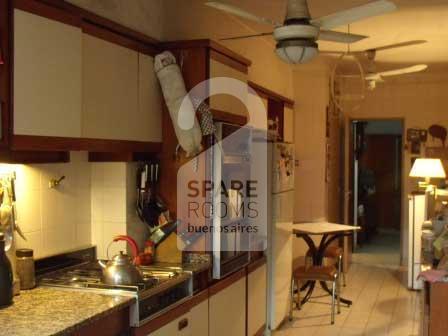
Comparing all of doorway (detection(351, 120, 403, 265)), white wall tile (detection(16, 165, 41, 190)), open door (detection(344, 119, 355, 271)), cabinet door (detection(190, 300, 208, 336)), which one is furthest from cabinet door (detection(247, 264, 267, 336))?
doorway (detection(351, 120, 403, 265))

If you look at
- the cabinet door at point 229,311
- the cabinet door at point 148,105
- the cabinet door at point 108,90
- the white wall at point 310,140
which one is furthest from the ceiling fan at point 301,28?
the white wall at point 310,140

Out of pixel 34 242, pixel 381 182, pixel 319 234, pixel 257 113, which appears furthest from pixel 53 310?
pixel 381 182

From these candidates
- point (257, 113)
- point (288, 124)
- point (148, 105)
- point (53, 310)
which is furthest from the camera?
point (288, 124)

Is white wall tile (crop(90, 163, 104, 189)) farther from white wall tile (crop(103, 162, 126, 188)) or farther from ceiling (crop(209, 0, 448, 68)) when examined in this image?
ceiling (crop(209, 0, 448, 68))

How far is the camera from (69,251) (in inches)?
116

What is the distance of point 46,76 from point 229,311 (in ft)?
6.76

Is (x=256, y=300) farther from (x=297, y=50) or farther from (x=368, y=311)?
(x=297, y=50)

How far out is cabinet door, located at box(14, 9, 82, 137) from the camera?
6.93 ft

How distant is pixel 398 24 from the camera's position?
4379 mm

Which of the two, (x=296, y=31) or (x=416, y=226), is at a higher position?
(x=296, y=31)

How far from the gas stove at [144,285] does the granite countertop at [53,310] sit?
0.06m

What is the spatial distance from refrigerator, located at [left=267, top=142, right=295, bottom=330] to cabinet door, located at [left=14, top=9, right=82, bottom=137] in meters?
2.18

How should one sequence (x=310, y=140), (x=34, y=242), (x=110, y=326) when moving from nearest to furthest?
1. (x=110, y=326)
2. (x=34, y=242)
3. (x=310, y=140)

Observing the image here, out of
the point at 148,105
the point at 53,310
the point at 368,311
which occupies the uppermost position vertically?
the point at 148,105
